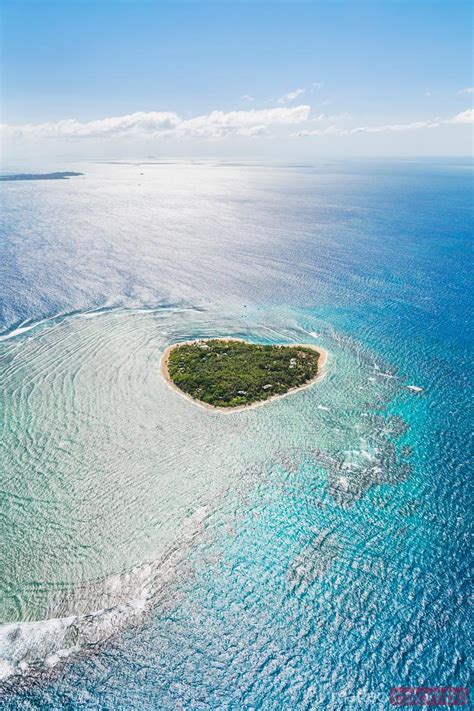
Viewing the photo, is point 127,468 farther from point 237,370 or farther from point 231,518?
point 237,370

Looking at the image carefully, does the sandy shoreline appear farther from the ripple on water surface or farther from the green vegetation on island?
the ripple on water surface

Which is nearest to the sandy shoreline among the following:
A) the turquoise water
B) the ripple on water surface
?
the ripple on water surface

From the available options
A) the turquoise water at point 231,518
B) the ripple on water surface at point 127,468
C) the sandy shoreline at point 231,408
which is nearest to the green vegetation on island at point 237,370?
the sandy shoreline at point 231,408

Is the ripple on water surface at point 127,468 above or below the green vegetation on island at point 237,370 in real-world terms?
below

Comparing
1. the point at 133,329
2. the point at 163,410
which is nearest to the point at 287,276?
the point at 133,329

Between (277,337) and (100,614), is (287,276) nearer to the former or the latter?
(277,337)

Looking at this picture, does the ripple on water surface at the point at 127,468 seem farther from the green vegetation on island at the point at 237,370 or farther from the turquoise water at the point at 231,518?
the green vegetation on island at the point at 237,370
